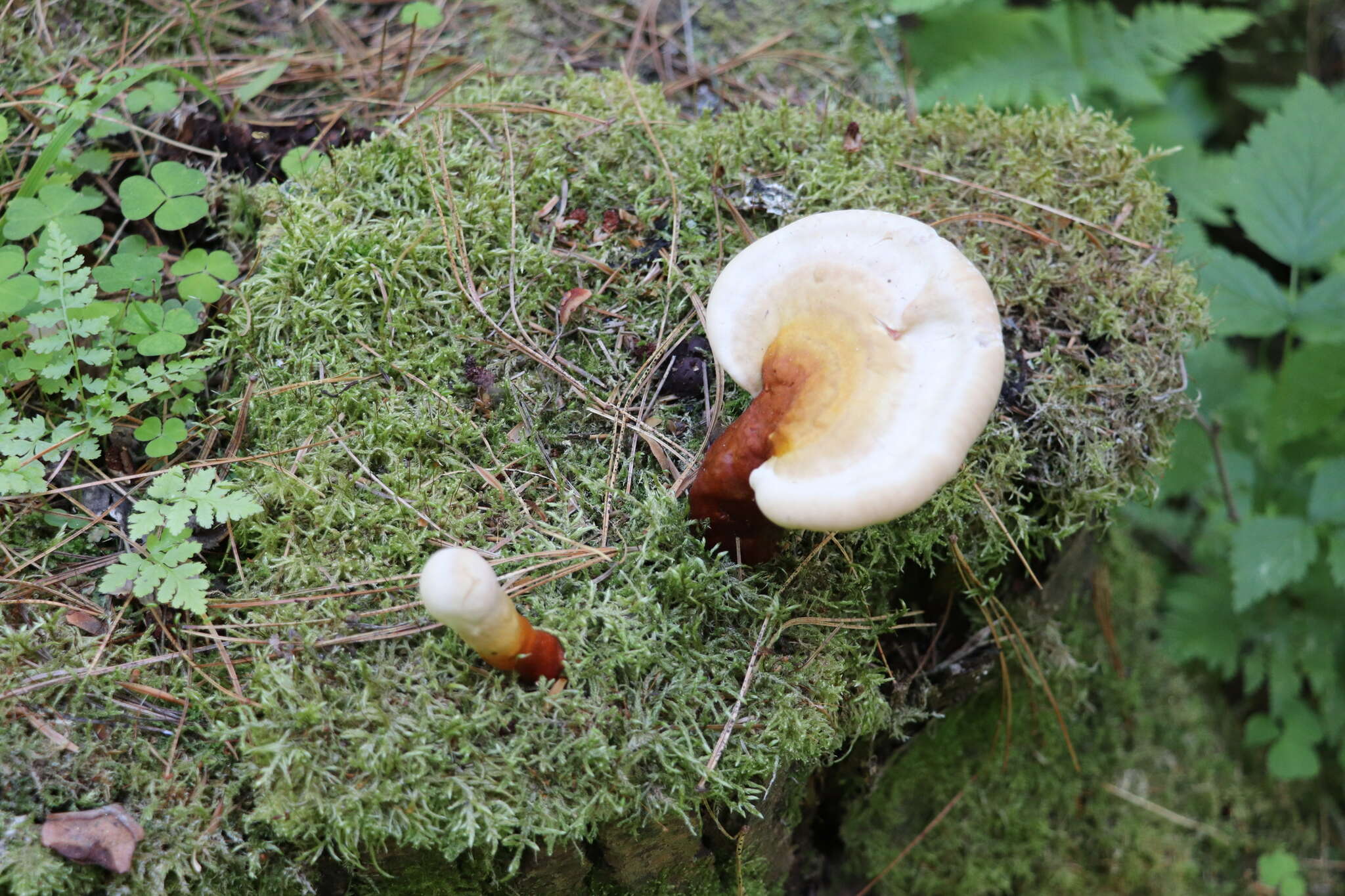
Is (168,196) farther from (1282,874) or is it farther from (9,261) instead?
(1282,874)

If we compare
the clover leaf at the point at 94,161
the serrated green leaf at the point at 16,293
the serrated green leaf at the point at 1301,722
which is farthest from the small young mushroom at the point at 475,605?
the serrated green leaf at the point at 1301,722

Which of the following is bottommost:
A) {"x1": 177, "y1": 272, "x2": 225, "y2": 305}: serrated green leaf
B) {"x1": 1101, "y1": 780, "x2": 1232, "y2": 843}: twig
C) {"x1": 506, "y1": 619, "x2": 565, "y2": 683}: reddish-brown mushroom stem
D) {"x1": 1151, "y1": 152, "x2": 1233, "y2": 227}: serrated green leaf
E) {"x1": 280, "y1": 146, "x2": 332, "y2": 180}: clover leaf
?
{"x1": 1101, "y1": 780, "x2": 1232, "y2": 843}: twig

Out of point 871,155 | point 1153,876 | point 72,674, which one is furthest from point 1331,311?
point 72,674

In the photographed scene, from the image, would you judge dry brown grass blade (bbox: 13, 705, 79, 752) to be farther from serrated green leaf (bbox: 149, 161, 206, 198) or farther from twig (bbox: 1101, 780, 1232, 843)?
twig (bbox: 1101, 780, 1232, 843)

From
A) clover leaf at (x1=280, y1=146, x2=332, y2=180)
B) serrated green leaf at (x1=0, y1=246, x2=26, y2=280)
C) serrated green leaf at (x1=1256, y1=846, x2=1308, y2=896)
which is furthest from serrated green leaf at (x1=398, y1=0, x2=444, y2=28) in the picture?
serrated green leaf at (x1=1256, y1=846, x2=1308, y2=896)

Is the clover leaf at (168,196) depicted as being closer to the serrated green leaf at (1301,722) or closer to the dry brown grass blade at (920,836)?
the dry brown grass blade at (920,836)

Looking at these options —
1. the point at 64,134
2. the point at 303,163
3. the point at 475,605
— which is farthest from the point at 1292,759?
the point at 64,134

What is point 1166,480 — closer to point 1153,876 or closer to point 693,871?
point 1153,876
